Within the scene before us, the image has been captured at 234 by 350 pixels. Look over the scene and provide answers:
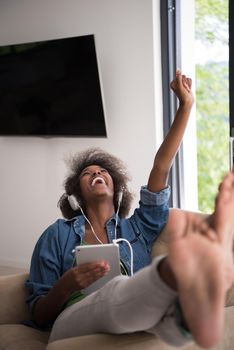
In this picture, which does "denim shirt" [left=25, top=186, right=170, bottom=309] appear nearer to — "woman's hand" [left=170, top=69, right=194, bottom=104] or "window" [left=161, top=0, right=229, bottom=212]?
"woman's hand" [left=170, top=69, right=194, bottom=104]

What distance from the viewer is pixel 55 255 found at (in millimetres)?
1815

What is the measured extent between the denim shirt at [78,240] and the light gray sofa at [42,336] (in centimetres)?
6

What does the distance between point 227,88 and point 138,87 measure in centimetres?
54

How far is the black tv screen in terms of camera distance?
3.14m

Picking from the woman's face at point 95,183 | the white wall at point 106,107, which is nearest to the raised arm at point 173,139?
the woman's face at point 95,183

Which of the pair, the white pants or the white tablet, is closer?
the white pants

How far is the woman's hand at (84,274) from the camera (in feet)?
4.86

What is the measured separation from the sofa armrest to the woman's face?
41 cm

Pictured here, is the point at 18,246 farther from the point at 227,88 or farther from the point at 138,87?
the point at 227,88

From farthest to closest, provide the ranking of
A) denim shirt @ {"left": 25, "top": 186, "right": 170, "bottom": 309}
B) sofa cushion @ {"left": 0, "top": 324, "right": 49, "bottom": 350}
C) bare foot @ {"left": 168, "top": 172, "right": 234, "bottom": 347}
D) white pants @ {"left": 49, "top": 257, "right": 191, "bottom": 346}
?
1. denim shirt @ {"left": 25, "top": 186, "right": 170, "bottom": 309}
2. sofa cushion @ {"left": 0, "top": 324, "right": 49, "bottom": 350}
3. white pants @ {"left": 49, "top": 257, "right": 191, "bottom": 346}
4. bare foot @ {"left": 168, "top": 172, "right": 234, "bottom": 347}

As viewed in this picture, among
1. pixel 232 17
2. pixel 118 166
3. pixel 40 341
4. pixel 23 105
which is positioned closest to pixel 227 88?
pixel 232 17

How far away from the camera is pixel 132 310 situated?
1211 mm

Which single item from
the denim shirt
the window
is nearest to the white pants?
the denim shirt

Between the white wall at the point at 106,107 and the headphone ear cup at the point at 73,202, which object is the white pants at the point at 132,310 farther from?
the white wall at the point at 106,107
